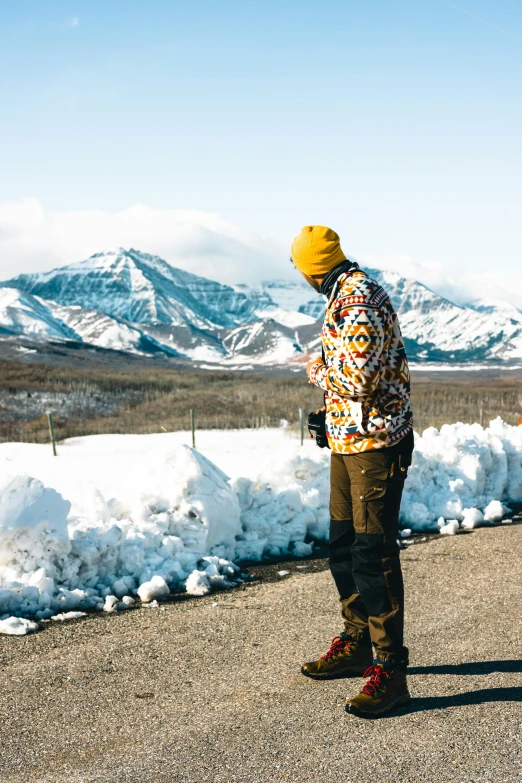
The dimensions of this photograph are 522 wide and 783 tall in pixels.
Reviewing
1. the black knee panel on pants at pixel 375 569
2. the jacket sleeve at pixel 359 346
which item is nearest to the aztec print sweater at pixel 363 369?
the jacket sleeve at pixel 359 346

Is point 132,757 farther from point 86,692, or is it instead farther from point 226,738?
point 86,692

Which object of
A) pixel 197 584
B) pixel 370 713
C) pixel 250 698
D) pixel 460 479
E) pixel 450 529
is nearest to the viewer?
pixel 370 713

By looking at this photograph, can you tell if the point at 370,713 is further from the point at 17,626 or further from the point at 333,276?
the point at 17,626

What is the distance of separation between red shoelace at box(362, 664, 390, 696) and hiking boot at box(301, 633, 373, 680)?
1.06 feet

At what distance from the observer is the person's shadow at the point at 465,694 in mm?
3977

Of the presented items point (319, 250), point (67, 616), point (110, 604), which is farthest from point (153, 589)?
point (319, 250)

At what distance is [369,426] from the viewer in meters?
4.02

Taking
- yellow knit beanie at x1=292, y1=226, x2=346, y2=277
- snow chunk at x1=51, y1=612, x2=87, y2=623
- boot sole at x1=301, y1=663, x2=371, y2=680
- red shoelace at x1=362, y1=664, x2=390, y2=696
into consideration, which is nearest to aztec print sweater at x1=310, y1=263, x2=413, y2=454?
yellow knit beanie at x1=292, y1=226, x2=346, y2=277

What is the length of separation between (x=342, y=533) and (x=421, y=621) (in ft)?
4.36

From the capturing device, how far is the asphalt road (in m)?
3.38

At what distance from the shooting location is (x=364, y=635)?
446cm

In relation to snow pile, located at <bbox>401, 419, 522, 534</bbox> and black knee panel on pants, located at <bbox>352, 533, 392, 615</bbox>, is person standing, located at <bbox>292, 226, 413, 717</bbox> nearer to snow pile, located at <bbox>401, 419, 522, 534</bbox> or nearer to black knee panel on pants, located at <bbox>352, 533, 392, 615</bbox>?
black knee panel on pants, located at <bbox>352, 533, 392, 615</bbox>

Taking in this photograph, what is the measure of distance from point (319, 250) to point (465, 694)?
250cm

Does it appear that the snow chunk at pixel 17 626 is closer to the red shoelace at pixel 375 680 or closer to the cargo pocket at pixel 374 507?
the red shoelace at pixel 375 680
